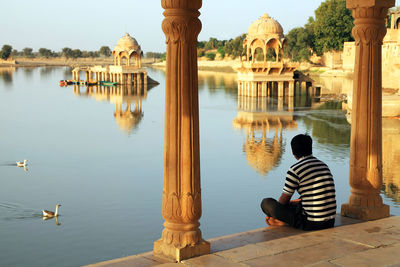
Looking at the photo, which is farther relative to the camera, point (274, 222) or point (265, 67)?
point (265, 67)

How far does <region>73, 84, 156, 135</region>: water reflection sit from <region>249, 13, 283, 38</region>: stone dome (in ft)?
24.5

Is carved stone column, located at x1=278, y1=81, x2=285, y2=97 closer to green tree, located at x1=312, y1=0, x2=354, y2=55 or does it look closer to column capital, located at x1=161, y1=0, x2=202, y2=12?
green tree, located at x1=312, y1=0, x2=354, y2=55

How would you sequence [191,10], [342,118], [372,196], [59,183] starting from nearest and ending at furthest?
[191,10] → [372,196] → [59,183] → [342,118]

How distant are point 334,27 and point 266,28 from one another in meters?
22.9

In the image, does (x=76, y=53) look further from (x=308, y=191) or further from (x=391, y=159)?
(x=308, y=191)

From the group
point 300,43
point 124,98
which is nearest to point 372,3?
point 124,98

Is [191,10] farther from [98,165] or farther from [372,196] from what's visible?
[98,165]

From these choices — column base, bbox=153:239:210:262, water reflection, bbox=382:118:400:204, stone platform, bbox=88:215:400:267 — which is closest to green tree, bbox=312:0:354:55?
water reflection, bbox=382:118:400:204

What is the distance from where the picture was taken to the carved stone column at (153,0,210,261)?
420cm

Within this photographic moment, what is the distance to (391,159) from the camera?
46.2 ft

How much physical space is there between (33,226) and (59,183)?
3.33 m

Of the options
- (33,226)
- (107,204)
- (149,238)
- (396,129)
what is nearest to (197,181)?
(149,238)

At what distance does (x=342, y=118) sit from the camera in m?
23.2

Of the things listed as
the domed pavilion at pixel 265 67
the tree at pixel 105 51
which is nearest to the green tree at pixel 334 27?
the domed pavilion at pixel 265 67
